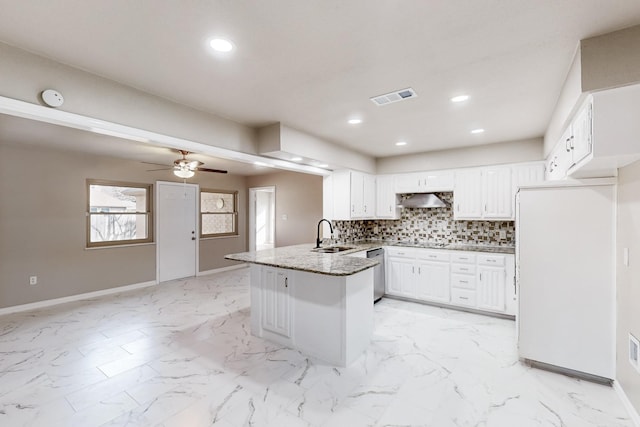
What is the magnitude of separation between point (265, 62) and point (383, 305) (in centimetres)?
372

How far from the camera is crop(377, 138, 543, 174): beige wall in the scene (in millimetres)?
4094

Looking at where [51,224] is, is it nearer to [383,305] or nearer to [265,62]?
[265,62]

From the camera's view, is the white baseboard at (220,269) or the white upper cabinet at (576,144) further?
the white baseboard at (220,269)

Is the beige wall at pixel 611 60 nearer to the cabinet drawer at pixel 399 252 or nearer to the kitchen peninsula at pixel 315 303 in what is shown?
the kitchen peninsula at pixel 315 303

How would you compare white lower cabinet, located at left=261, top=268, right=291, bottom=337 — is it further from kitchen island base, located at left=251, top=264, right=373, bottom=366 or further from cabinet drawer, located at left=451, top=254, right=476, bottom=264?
cabinet drawer, located at left=451, top=254, right=476, bottom=264

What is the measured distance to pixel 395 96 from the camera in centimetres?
266

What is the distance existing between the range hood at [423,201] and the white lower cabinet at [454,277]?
0.76 meters

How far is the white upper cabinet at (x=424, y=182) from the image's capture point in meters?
4.71

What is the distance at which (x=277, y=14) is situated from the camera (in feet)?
5.19

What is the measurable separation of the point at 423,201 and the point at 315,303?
2843 mm

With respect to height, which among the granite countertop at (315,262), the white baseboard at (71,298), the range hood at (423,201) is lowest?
the white baseboard at (71,298)

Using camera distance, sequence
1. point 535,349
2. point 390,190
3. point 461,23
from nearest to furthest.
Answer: point 461,23, point 535,349, point 390,190

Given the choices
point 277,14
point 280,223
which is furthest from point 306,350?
point 280,223

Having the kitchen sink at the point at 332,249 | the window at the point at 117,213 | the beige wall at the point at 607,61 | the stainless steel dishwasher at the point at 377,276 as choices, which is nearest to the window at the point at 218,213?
the window at the point at 117,213
